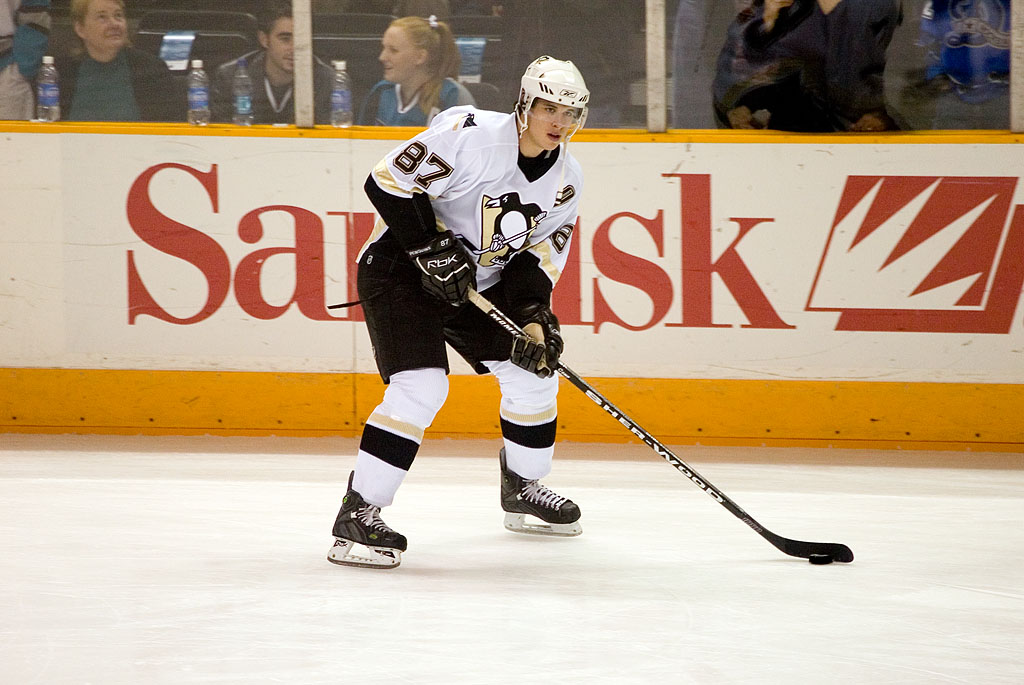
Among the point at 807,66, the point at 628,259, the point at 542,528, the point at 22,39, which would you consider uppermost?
the point at 22,39

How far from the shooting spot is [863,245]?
156 inches

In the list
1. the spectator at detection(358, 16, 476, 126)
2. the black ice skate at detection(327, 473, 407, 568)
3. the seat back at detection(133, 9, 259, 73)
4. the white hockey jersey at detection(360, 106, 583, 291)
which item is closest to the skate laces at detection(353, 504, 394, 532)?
the black ice skate at detection(327, 473, 407, 568)

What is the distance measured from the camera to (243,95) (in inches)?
165

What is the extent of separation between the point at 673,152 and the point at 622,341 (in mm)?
698

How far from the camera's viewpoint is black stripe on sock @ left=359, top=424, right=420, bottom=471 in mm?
2562

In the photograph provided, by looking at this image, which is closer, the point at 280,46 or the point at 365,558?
the point at 365,558

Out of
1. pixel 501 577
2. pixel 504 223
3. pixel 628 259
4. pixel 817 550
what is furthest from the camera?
pixel 628 259

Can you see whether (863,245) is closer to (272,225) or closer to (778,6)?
(778,6)

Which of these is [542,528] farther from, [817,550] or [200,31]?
[200,31]

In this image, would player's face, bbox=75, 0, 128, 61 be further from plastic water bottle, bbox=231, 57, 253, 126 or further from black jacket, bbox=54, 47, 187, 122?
plastic water bottle, bbox=231, 57, 253, 126

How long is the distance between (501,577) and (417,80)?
7.60 ft

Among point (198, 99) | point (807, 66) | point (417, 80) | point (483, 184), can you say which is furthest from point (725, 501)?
point (198, 99)

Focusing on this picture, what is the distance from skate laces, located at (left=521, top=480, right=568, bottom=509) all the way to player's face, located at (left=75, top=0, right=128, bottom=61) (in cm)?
248

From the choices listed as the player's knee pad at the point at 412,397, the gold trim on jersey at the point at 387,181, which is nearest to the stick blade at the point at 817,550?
the player's knee pad at the point at 412,397
